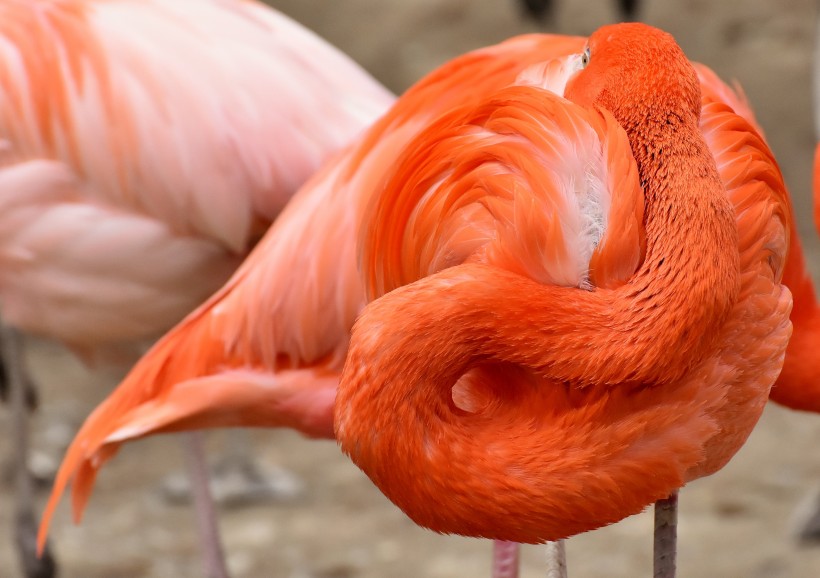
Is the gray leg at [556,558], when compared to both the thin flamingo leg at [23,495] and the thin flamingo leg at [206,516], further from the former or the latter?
the thin flamingo leg at [23,495]

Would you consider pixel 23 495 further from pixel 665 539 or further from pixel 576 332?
pixel 576 332

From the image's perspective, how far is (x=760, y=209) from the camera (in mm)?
1497

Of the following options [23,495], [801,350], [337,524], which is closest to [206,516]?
[23,495]

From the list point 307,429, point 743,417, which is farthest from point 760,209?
point 307,429

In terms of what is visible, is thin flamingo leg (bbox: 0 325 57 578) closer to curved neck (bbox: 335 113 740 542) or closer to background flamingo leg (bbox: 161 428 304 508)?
background flamingo leg (bbox: 161 428 304 508)

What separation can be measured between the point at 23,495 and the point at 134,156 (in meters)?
0.98

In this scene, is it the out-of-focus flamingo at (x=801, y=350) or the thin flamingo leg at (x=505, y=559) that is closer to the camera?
the out-of-focus flamingo at (x=801, y=350)

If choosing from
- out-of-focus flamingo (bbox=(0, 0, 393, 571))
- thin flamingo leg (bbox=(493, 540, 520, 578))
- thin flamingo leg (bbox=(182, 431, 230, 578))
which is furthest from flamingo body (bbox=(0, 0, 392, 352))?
thin flamingo leg (bbox=(493, 540, 520, 578))

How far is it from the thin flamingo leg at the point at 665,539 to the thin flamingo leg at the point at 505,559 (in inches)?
13.4

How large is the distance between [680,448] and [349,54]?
3.85 m

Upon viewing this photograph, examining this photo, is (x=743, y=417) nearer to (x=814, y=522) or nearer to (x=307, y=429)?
(x=307, y=429)

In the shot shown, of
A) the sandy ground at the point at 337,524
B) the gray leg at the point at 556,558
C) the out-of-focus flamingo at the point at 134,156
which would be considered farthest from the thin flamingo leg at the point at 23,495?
the gray leg at the point at 556,558

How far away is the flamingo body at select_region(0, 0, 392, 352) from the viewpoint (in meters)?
2.33

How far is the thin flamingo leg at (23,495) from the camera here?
2820 mm
